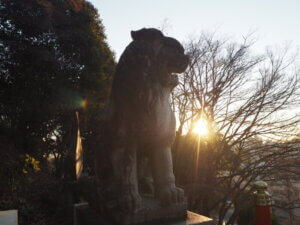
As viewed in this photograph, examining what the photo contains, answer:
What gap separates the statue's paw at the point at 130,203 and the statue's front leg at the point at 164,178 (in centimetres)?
29

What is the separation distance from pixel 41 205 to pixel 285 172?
682 cm

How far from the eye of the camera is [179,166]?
793 cm

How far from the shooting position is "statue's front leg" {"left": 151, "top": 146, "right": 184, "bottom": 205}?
2234mm

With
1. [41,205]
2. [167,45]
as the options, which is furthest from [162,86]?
[41,205]

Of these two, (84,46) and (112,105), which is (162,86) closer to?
(112,105)

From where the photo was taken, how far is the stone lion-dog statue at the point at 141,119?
2169mm

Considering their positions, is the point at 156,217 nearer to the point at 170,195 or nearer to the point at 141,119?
the point at 170,195

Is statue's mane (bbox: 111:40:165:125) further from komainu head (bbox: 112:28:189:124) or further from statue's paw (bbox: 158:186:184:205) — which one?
statue's paw (bbox: 158:186:184:205)

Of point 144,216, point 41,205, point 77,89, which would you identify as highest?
point 77,89

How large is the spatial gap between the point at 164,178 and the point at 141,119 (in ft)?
2.06

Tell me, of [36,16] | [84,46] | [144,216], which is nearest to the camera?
[144,216]

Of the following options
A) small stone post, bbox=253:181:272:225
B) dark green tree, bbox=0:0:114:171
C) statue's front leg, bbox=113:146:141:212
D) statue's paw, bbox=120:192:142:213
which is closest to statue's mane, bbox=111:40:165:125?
statue's front leg, bbox=113:146:141:212

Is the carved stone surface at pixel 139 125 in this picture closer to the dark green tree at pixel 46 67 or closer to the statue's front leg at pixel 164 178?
the statue's front leg at pixel 164 178

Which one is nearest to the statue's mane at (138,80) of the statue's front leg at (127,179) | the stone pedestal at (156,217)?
the statue's front leg at (127,179)
